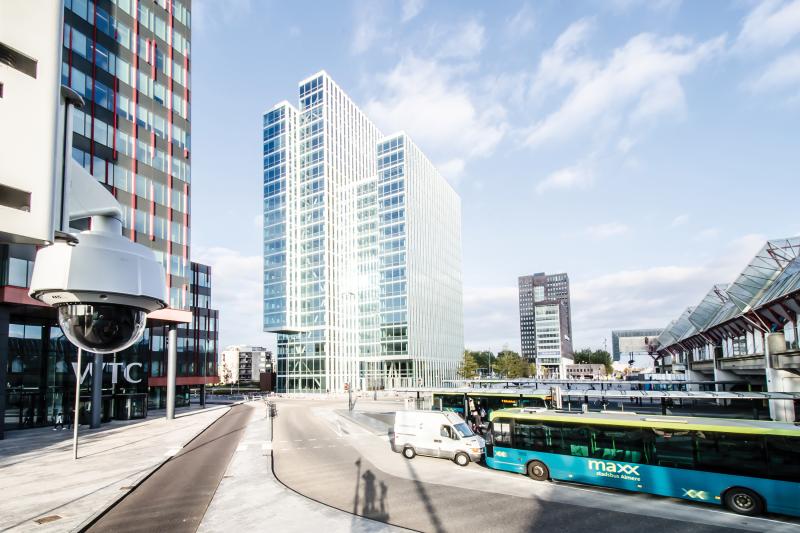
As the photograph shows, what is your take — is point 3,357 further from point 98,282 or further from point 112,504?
point 98,282

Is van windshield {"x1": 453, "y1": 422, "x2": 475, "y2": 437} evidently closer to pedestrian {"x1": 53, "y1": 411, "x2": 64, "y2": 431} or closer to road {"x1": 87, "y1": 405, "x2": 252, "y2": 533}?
road {"x1": 87, "y1": 405, "x2": 252, "y2": 533}

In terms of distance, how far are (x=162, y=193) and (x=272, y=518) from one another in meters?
38.8

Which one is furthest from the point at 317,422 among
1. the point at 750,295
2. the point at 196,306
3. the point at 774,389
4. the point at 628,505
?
the point at 196,306

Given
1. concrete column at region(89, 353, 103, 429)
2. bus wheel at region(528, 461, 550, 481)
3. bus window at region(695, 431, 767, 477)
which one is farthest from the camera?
concrete column at region(89, 353, 103, 429)

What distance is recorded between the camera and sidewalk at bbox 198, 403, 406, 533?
14.5 metres

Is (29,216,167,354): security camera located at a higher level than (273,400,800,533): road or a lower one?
higher

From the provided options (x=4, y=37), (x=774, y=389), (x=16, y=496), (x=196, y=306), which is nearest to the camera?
(x=4, y=37)

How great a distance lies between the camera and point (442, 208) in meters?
112

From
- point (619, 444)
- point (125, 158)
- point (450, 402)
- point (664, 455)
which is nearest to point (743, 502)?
point (664, 455)

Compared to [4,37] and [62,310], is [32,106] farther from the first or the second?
[62,310]

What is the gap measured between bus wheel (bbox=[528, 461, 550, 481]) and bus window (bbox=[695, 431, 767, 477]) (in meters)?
5.62

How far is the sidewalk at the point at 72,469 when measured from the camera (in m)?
15.9

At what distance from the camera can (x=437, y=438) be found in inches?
950

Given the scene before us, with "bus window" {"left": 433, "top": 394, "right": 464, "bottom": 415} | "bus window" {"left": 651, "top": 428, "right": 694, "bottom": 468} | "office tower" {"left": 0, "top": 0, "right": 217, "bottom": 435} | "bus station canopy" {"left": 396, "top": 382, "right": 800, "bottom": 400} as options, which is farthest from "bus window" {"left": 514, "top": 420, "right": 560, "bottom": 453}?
"office tower" {"left": 0, "top": 0, "right": 217, "bottom": 435}
